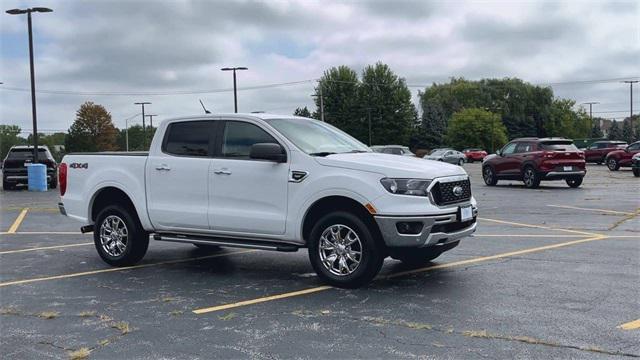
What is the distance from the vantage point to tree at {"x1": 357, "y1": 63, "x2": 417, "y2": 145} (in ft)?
273

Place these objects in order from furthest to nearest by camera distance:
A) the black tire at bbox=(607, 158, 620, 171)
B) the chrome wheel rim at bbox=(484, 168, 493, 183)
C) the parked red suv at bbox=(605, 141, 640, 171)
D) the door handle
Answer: the black tire at bbox=(607, 158, 620, 171) < the parked red suv at bbox=(605, 141, 640, 171) < the chrome wheel rim at bbox=(484, 168, 493, 183) < the door handle

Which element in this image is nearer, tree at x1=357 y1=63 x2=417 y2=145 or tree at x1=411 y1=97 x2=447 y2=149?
tree at x1=357 y1=63 x2=417 y2=145

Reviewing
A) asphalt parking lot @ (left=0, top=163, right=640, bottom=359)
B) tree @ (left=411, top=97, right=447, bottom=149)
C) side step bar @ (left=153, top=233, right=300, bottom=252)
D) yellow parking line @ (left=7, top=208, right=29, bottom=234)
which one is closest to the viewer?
asphalt parking lot @ (left=0, top=163, right=640, bottom=359)

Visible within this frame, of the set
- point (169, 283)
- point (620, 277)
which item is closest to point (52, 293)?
point (169, 283)

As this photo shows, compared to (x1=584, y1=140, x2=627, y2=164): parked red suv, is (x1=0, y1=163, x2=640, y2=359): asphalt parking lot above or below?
below

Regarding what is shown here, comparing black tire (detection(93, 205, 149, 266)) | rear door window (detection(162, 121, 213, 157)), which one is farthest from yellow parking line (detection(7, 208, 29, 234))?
rear door window (detection(162, 121, 213, 157))

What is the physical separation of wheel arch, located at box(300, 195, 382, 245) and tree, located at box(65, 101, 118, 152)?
9083 centimetres

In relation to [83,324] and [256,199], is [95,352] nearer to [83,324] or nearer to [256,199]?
[83,324]

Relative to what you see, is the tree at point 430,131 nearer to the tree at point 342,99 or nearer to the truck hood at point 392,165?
the tree at point 342,99

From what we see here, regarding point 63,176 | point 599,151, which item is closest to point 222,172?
point 63,176

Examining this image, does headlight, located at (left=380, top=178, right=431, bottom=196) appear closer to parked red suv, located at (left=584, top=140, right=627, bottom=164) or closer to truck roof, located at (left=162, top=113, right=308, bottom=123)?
truck roof, located at (left=162, top=113, right=308, bottom=123)

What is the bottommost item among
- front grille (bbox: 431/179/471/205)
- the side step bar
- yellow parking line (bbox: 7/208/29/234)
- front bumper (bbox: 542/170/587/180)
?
yellow parking line (bbox: 7/208/29/234)

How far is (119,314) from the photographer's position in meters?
5.73

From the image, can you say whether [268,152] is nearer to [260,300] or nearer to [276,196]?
[276,196]
